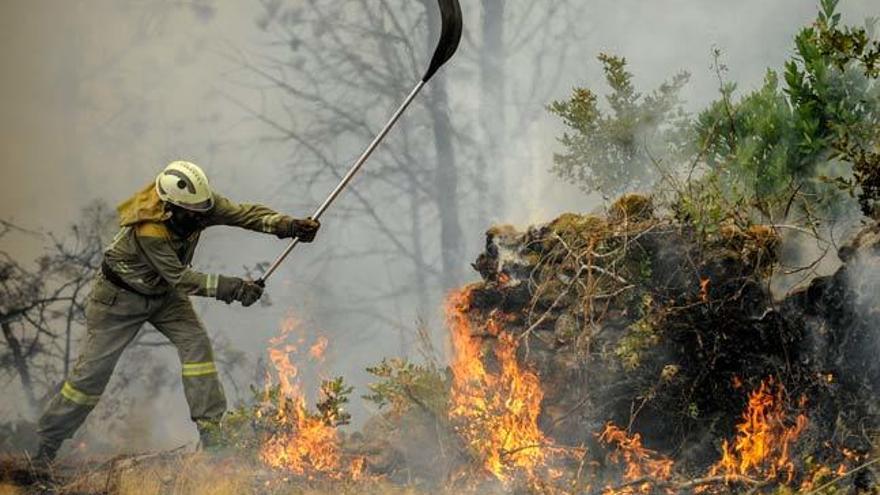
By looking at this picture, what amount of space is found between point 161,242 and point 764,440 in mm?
4700

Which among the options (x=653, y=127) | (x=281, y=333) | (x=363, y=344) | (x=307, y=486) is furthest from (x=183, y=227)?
(x=363, y=344)

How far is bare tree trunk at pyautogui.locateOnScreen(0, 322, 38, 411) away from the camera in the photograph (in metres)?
10.2

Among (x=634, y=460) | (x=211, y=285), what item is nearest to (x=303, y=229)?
(x=211, y=285)

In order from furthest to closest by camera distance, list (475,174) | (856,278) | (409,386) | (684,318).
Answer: (475,174) < (409,386) < (684,318) < (856,278)

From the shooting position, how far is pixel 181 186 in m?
6.41

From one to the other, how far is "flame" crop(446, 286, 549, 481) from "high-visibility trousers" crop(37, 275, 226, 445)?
2.07 m

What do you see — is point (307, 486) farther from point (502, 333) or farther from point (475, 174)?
point (475, 174)

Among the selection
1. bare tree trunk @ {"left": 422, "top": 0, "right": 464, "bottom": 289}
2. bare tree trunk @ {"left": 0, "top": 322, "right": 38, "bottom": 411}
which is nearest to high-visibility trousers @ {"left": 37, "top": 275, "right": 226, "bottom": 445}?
bare tree trunk @ {"left": 0, "top": 322, "right": 38, "bottom": 411}

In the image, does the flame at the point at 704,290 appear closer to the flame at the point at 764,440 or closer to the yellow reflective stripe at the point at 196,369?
the flame at the point at 764,440

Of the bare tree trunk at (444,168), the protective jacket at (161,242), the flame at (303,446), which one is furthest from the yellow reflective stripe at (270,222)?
the bare tree trunk at (444,168)

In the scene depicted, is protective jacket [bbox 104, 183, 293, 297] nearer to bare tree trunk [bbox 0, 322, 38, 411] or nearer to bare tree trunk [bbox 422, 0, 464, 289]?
bare tree trunk [bbox 0, 322, 38, 411]

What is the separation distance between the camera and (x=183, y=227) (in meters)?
6.65

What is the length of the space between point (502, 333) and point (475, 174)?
7.05 m

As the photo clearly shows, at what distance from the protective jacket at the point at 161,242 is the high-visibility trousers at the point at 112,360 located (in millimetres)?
242
